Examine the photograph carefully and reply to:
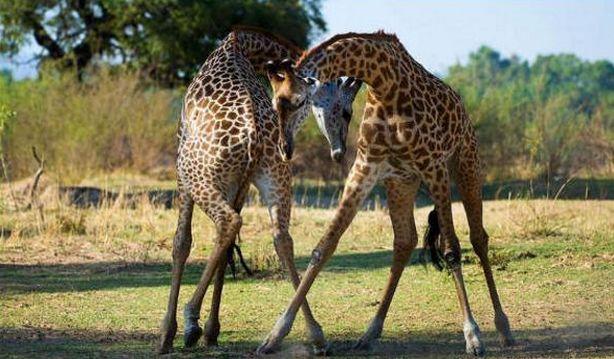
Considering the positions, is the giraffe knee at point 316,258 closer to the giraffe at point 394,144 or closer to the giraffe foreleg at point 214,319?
the giraffe at point 394,144

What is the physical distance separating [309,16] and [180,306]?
17121 millimetres

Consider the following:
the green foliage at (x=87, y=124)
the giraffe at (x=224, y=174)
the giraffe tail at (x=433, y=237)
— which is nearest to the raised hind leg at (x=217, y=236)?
the giraffe at (x=224, y=174)

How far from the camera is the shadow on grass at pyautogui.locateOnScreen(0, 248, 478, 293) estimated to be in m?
10.4

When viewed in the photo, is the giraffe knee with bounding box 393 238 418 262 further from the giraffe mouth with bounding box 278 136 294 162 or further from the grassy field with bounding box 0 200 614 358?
the giraffe mouth with bounding box 278 136 294 162

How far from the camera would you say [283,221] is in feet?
23.8

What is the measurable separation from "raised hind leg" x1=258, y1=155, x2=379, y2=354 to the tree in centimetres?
1679

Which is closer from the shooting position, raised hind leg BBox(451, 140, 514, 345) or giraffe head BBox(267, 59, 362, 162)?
giraffe head BBox(267, 59, 362, 162)

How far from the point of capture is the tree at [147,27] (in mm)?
23938

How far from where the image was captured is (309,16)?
25.8 meters

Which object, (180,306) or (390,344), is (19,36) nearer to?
(180,306)

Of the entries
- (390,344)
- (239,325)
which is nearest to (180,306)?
(239,325)

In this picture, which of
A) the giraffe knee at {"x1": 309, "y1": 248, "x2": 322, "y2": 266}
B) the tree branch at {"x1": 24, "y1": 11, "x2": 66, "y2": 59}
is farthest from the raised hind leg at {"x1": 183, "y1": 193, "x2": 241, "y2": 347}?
the tree branch at {"x1": 24, "y1": 11, "x2": 66, "y2": 59}

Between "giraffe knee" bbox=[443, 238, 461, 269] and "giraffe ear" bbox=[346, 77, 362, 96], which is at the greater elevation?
"giraffe ear" bbox=[346, 77, 362, 96]

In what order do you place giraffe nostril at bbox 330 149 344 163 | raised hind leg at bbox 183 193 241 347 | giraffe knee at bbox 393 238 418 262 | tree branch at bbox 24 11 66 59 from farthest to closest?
tree branch at bbox 24 11 66 59
giraffe knee at bbox 393 238 418 262
raised hind leg at bbox 183 193 241 347
giraffe nostril at bbox 330 149 344 163
